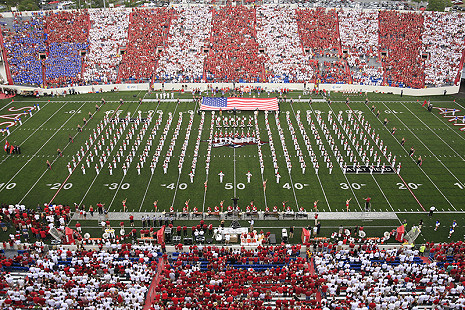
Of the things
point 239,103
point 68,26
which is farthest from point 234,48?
point 68,26

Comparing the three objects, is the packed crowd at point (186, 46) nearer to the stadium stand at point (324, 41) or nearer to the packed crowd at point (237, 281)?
the stadium stand at point (324, 41)

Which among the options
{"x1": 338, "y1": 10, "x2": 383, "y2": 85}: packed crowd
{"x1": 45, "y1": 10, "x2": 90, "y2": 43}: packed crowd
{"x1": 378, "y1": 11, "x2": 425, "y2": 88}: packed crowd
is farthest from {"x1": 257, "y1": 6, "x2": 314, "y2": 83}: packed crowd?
{"x1": 45, "y1": 10, "x2": 90, "y2": 43}: packed crowd

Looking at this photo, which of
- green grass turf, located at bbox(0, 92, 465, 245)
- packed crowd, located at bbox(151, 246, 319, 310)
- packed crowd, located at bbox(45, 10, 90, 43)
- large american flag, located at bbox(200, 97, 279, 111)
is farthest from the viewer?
packed crowd, located at bbox(45, 10, 90, 43)

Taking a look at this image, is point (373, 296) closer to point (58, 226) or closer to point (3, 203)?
point (58, 226)

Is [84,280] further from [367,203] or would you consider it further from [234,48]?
[234,48]

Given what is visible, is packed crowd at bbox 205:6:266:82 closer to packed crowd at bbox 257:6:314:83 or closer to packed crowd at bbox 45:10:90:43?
packed crowd at bbox 257:6:314:83

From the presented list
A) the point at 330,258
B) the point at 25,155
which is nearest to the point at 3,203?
the point at 25,155
